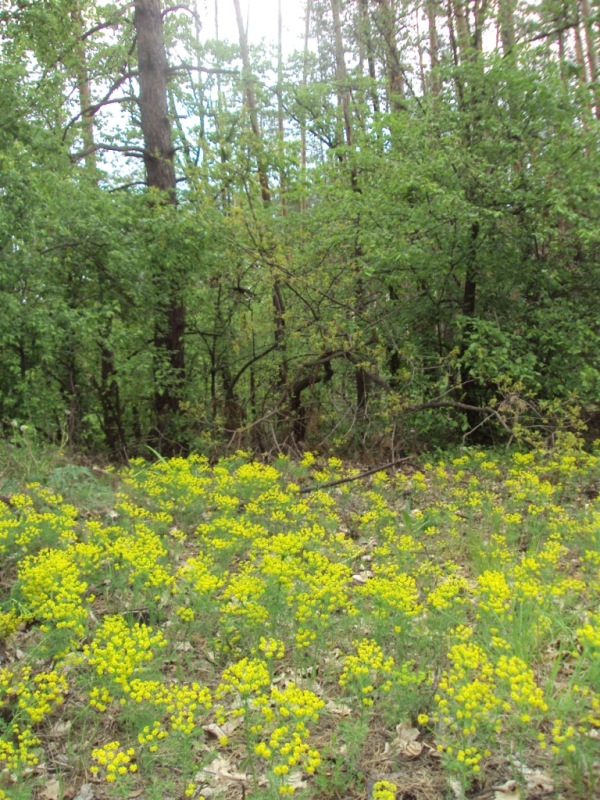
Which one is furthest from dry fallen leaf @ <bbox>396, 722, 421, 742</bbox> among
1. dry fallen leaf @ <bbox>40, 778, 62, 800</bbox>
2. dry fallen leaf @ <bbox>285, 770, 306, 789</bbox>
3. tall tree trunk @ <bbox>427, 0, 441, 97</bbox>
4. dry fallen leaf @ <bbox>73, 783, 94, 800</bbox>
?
tall tree trunk @ <bbox>427, 0, 441, 97</bbox>

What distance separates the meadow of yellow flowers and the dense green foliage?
3063mm

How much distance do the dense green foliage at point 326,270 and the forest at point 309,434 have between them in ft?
0.17

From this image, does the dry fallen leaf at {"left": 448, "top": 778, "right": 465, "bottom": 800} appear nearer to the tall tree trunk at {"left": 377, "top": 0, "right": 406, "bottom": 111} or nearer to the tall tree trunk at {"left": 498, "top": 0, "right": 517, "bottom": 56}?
the tall tree trunk at {"left": 498, "top": 0, "right": 517, "bottom": 56}

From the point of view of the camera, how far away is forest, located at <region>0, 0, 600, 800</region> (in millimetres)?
2736

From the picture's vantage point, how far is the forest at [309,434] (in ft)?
8.98

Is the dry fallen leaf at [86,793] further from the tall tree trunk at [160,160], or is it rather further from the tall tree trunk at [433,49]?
the tall tree trunk at [433,49]

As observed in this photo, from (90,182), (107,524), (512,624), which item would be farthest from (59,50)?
(512,624)

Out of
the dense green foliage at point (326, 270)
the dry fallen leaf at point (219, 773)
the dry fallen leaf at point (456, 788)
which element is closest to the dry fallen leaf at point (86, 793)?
the dry fallen leaf at point (219, 773)

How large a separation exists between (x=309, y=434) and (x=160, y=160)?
5087mm

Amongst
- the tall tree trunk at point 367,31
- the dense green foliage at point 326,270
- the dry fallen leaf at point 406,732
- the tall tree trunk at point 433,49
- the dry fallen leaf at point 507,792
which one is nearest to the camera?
the dry fallen leaf at point 507,792

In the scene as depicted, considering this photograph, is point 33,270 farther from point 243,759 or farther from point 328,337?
point 243,759

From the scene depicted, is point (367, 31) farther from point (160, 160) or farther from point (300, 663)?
point (300, 663)

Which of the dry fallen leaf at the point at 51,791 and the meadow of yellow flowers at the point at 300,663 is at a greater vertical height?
the meadow of yellow flowers at the point at 300,663

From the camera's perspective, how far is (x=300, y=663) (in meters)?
3.35
